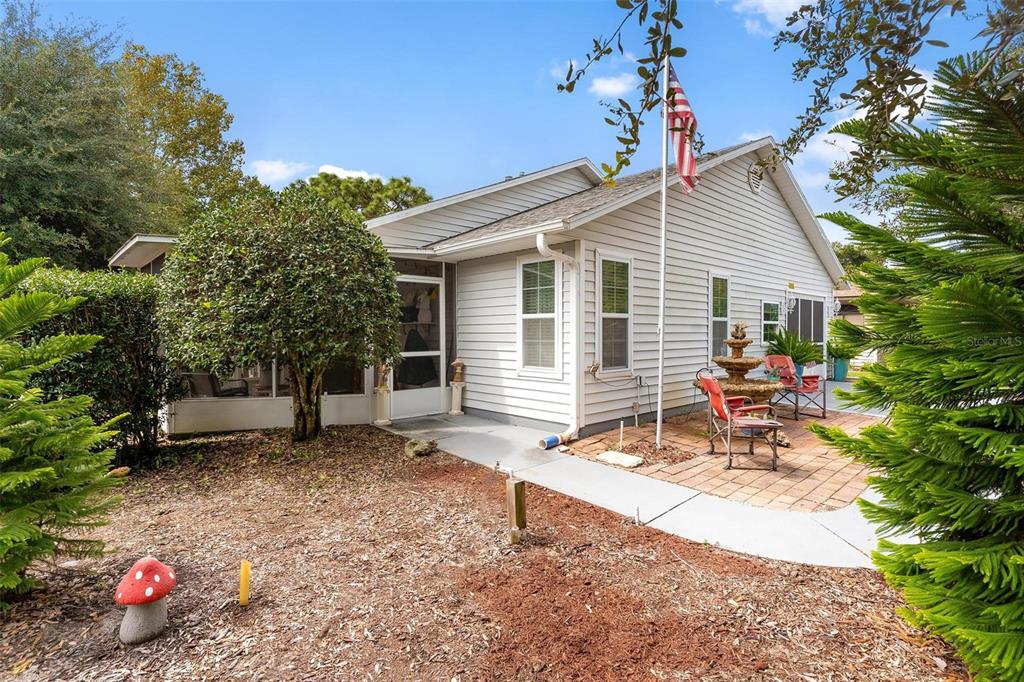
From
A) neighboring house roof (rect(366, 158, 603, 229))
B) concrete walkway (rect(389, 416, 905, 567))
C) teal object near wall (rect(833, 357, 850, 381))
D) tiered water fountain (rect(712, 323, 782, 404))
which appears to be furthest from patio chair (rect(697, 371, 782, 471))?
teal object near wall (rect(833, 357, 850, 381))

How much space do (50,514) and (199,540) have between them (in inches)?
46.9

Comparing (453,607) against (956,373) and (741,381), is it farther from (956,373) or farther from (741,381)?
(741,381)

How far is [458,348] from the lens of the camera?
8.73 meters

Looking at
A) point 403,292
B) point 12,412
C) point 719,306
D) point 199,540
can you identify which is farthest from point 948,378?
point 719,306

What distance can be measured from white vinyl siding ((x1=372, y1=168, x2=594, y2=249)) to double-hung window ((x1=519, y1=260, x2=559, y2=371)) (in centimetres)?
224

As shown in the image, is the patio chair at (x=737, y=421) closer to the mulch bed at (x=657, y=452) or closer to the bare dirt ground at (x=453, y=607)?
the mulch bed at (x=657, y=452)

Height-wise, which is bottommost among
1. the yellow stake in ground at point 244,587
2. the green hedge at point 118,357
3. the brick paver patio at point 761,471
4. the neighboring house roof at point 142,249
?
the brick paver patio at point 761,471

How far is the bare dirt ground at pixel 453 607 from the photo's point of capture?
2.35 meters

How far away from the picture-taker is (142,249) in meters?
8.82

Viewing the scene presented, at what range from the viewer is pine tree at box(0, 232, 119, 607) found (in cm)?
253

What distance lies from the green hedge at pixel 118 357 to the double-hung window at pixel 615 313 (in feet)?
19.2

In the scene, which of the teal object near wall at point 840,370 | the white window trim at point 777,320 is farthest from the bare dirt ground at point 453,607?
the teal object near wall at point 840,370

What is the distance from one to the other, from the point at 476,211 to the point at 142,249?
20.6 ft

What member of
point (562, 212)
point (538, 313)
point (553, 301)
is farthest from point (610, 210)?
point (538, 313)
